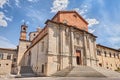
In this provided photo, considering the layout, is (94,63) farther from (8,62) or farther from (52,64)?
(8,62)

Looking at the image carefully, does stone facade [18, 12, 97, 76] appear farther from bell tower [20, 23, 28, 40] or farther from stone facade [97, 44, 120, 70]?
bell tower [20, 23, 28, 40]

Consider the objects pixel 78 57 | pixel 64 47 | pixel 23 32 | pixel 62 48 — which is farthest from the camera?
pixel 23 32

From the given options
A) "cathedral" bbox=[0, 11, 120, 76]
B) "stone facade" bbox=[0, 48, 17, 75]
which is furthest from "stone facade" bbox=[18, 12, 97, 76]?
"stone facade" bbox=[0, 48, 17, 75]

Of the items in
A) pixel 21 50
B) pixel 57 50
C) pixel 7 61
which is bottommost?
pixel 7 61

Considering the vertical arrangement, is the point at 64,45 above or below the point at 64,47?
above

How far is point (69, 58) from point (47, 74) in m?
5.84

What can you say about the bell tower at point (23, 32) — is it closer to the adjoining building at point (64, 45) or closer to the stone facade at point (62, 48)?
the adjoining building at point (64, 45)

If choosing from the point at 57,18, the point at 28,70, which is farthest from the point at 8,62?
the point at 57,18

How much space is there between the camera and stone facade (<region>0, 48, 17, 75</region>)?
36250mm

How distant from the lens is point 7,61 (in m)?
37.4

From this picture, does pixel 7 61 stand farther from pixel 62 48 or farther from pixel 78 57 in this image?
pixel 78 57

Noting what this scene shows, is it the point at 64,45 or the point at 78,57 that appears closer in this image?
the point at 64,45

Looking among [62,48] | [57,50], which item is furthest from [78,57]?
[57,50]

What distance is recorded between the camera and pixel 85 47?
91.0 feet
